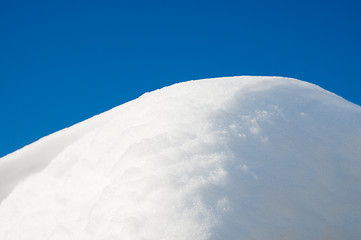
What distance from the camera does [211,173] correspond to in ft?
7.09

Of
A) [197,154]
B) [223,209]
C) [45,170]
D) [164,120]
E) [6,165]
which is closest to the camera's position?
[223,209]

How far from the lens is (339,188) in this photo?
236 cm

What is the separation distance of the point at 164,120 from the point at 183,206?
0.81m

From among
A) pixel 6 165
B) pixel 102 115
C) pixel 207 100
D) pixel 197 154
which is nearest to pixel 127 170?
pixel 197 154

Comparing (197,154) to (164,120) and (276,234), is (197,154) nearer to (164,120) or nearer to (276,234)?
(164,120)

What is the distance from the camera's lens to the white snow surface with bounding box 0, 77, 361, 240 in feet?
6.57

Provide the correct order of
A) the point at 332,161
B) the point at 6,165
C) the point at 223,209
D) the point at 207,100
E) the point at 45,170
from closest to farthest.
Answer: the point at 223,209
the point at 332,161
the point at 207,100
the point at 45,170
the point at 6,165

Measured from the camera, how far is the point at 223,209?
197 centimetres

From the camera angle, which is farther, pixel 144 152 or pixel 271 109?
pixel 271 109

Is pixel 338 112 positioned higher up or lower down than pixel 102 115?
lower down

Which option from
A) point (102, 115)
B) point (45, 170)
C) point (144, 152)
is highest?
point (102, 115)

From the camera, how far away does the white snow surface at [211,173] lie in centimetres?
200

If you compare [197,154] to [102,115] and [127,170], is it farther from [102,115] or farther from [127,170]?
[102,115]

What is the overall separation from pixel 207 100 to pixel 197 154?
Result: 0.68 m
